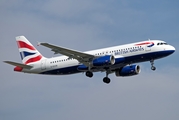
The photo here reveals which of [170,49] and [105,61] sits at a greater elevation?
[170,49]

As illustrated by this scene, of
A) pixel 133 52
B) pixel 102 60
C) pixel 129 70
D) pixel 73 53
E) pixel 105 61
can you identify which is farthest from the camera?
pixel 129 70

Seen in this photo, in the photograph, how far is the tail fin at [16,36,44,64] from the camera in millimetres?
81812

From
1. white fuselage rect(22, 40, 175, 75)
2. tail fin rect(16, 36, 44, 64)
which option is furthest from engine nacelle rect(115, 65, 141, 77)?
tail fin rect(16, 36, 44, 64)

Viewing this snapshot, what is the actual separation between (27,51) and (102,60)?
15.9 m

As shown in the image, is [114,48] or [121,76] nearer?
[114,48]

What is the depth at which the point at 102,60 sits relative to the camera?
7256cm

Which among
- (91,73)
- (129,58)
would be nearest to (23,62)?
(91,73)

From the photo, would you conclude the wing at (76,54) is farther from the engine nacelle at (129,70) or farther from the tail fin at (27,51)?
the tail fin at (27,51)

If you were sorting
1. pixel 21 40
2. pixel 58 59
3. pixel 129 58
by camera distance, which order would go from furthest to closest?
pixel 21 40 < pixel 58 59 < pixel 129 58

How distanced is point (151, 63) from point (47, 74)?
619 inches

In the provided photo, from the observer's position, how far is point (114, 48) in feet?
243

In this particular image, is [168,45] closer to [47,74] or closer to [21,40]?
[47,74]

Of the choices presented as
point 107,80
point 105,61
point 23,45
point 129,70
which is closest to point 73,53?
point 105,61

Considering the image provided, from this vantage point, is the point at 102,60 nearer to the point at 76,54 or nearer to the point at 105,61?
the point at 105,61
